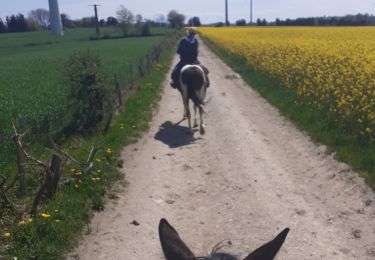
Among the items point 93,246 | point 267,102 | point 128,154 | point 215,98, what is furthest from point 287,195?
point 215,98

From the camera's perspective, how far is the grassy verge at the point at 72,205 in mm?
5582

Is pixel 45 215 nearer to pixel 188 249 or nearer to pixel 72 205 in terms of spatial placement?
pixel 72 205

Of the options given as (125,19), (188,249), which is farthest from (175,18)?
(188,249)

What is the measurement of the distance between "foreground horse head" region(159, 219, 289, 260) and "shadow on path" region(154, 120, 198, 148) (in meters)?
7.15

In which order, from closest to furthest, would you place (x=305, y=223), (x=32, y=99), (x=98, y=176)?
(x=305, y=223) → (x=98, y=176) → (x=32, y=99)

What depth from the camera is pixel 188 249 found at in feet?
9.79

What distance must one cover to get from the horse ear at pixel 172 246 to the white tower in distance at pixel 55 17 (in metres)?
87.0

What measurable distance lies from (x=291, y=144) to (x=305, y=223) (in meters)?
3.84

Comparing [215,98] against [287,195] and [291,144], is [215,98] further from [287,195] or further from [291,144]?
[287,195]

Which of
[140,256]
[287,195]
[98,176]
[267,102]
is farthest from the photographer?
[267,102]

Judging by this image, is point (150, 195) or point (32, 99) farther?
point (32, 99)

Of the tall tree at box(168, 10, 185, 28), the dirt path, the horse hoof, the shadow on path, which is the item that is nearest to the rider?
the shadow on path

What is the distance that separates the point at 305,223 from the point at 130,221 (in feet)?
8.19

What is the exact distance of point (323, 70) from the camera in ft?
50.5
